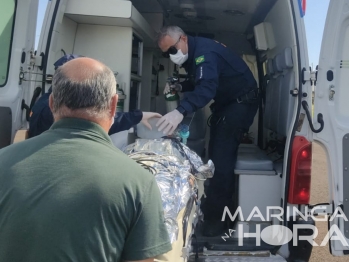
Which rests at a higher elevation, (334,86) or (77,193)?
(334,86)

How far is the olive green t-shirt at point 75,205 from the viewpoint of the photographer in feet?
3.70

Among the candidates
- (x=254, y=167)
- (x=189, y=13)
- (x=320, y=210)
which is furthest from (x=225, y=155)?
(x=189, y=13)

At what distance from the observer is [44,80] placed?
2.92 meters

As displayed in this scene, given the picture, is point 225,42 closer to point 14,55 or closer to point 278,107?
point 278,107

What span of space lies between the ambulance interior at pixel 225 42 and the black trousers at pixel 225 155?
0.10 m

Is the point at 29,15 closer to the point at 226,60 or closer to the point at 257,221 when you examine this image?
the point at 226,60

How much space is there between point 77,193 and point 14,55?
1993mm

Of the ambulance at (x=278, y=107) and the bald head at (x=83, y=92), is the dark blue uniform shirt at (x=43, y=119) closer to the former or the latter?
→ the ambulance at (x=278, y=107)

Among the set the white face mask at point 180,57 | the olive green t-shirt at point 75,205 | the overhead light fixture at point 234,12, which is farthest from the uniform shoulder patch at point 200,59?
the olive green t-shirt at point 75,205

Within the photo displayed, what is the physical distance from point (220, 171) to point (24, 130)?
5.03 ft

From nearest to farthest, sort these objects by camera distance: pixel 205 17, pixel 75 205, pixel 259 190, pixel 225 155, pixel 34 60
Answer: pixel 75 205, pixel 34 60, pixel 259 190, pixel 225 155, pixel 205 17

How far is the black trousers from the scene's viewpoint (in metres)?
3.25

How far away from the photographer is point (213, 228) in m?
3.26

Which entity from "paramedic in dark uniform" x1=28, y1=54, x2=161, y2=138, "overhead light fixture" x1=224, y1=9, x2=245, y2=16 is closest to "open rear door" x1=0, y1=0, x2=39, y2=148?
"paramedic in dark uniform" x1=28, y1=54, x2=161, y2=138
